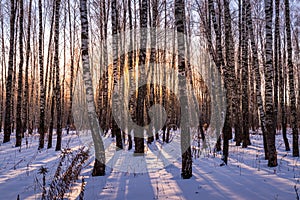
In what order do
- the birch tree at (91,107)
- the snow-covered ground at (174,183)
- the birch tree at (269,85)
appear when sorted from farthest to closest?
the birch tree at (269,85) < the birch tree at (91,107) < the snow-covered ground at (174,183)

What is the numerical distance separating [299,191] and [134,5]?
1604 centimetres

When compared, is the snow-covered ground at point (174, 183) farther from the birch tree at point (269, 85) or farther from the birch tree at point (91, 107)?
the birch tree at point (269, 85)

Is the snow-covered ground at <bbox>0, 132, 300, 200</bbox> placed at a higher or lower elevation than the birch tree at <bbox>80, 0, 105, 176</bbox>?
lower

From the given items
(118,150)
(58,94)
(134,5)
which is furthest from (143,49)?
(134,5)

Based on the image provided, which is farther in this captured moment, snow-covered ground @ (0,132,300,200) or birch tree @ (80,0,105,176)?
birch tree @ (80,0,105,176)

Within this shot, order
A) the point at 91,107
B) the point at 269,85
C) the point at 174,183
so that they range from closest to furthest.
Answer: the point at 174,183 → the point at 91,107 → the point at 269,85

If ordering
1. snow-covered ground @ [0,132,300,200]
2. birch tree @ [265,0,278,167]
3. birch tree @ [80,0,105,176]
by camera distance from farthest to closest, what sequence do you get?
birch tree @ [265,0,278,167]
birch tree @ [80,0,105,176]
snow-covered ground @ [0,132,300,200]

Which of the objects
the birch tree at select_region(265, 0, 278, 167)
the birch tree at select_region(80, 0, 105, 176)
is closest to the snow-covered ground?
the birch tree at select_region(80, 0, 105, 176)

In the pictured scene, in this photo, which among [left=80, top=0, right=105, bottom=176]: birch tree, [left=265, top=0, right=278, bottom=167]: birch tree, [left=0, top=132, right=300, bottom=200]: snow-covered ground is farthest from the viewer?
[left=265, top=0, right=278, bottom=167]: birch tree

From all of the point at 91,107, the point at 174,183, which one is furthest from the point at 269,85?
the point at 91,107

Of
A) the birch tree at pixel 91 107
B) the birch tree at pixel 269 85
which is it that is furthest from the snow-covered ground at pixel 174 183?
the birch tree at pixel 269 85

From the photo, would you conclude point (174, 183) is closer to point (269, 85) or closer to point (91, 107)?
point (91, 107)

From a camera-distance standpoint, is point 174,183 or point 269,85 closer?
point 174,183

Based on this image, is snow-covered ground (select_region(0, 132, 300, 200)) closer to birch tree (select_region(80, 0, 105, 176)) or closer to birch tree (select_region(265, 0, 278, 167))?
birch tree (select_region(80, 0, 105, 176))
